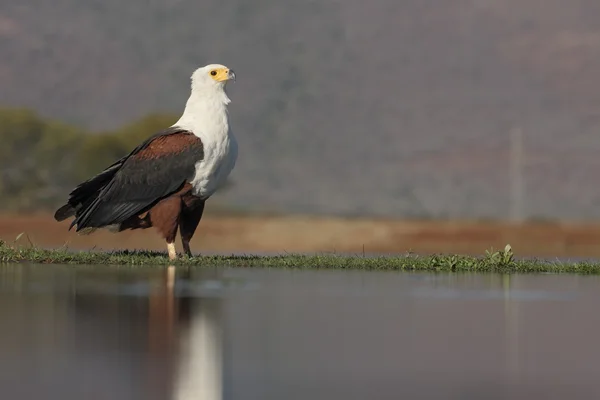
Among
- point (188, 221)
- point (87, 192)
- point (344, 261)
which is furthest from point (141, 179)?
point (344, 261)

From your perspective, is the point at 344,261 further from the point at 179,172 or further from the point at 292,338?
the point at 292,338

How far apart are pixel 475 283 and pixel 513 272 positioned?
2.32 metres

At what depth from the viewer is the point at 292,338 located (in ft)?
32.4

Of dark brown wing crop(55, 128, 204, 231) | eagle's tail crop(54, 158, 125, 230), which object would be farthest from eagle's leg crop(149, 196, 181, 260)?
eagle's tail crop(54, 158, 125, 230)

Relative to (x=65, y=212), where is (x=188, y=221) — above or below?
below

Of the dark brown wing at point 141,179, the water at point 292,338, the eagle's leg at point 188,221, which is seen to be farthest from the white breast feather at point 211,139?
the water at point 292,338

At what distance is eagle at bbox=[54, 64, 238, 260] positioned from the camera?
1777cm

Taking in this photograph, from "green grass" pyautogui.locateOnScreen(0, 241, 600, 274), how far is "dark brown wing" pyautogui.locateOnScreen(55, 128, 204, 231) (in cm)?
62

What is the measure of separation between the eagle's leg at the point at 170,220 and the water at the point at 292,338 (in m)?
2.29

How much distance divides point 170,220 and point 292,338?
8.27 meters

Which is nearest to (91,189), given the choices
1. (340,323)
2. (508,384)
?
(340,323)

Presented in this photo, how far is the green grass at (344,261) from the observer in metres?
17.7

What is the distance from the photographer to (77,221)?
1920cm

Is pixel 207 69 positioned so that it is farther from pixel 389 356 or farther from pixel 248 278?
pixel 389 356
